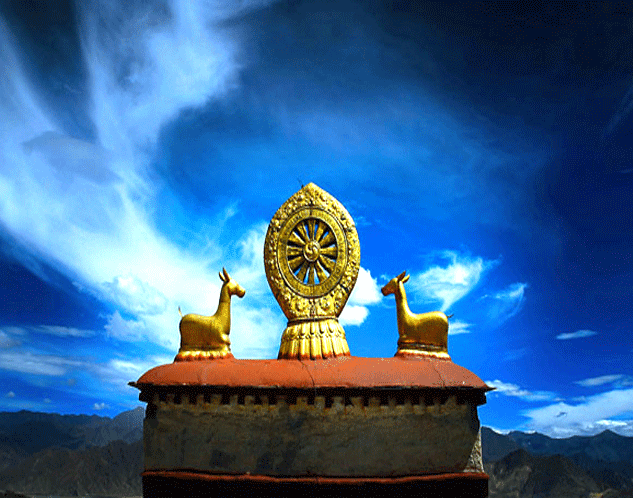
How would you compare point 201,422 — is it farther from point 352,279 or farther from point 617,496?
point 617,496

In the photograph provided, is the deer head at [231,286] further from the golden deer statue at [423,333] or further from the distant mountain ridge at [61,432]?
the distant mountain ridge at [61,432]

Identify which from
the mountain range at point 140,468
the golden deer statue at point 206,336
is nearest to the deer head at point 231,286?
the golden deer statue at point 206,336

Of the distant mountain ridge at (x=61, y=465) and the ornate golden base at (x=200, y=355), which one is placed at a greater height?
the ornate golden base at (x=200, y=355)

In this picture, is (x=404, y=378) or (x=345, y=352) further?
(x=345, y=352)

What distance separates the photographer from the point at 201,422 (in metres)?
10.7

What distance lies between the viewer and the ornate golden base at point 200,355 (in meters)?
11.6

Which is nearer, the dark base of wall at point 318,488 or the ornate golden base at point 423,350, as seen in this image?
the dark base of wall at point 318,488

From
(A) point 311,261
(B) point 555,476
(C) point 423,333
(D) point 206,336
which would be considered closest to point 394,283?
(C) point 423,333

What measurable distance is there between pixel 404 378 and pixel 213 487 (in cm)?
446

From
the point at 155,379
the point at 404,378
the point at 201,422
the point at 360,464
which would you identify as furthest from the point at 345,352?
the point at 155,379

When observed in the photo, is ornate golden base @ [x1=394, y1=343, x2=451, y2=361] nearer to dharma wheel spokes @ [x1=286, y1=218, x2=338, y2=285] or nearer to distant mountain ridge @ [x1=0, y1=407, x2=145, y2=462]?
dharma wheel spokes @ [x1=286, y1=218, x2=338, y2=285]

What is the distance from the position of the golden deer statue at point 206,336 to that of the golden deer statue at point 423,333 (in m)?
4.00

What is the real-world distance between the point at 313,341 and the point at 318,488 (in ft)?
9.90

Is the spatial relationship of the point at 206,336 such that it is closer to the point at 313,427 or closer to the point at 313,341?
the point at 313,341
